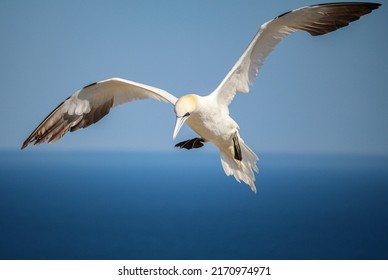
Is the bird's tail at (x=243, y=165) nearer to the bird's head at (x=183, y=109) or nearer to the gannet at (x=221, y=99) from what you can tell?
the gannet at (x=221, y=99)

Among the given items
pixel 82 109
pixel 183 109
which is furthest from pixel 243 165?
pixel 82 109

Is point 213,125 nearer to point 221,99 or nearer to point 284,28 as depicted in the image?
point 221,99

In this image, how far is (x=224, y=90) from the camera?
3385mm

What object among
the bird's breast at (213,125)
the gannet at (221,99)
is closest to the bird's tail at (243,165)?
the gannet at (221,99)

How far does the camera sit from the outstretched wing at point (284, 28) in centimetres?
312

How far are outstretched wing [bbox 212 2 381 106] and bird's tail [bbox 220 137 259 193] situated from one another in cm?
37

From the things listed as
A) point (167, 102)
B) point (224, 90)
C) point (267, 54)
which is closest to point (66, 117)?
point (167, 102)

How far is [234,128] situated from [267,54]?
1.69 ft

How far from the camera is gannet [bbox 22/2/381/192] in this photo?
3107mm

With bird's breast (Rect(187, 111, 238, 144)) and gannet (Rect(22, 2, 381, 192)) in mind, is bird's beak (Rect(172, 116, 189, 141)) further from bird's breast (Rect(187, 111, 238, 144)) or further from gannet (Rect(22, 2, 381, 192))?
bird's breast (Rect(187, 111, 238, 144))

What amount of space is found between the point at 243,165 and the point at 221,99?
488mm

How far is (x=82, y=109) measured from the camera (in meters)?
3.73

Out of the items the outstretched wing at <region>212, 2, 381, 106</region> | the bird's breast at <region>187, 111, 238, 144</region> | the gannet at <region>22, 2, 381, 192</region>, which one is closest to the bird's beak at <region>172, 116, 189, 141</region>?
the gannet at <region>22, 2, 381, 192</region>
